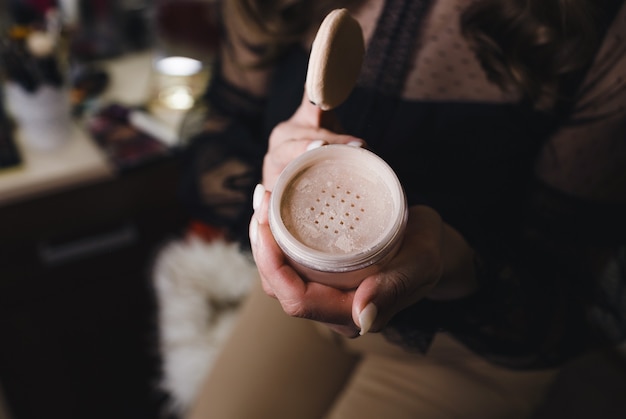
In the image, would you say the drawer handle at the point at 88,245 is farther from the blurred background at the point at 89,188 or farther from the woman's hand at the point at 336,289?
the woman's hand at the point at 336,289

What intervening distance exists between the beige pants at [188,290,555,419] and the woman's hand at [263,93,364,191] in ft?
0.90

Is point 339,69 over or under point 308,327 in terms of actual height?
over

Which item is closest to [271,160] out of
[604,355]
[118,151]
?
[118,151]

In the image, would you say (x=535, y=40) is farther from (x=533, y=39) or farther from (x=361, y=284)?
(x=361, y=284)

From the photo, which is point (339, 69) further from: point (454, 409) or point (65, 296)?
point (65, 296)

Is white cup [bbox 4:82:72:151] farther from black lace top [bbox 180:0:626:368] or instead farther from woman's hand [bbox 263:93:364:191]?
woman's hand [bbox 263:93:364:191]

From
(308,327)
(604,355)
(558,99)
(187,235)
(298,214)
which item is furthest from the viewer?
(187,235)

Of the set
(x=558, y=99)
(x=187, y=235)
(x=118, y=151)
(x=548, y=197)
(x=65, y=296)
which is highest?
(x=558, y=99)

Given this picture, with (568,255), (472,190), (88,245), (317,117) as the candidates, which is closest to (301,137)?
(317,117)

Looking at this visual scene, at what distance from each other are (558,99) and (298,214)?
15.0 inches

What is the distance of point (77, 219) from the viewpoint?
1.03m

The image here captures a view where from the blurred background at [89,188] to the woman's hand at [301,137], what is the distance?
573 mm

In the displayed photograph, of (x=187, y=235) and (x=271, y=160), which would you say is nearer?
(x=271, y=160)

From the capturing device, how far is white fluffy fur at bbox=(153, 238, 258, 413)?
3.03 feet
